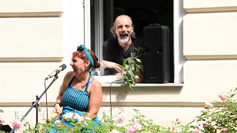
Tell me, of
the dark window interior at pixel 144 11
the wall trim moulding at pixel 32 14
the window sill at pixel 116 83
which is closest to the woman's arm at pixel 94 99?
the window sill at pixel 116 83

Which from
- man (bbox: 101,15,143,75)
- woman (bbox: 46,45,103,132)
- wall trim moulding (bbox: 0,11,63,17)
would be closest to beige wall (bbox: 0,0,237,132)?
wall trim moulding (bbox: 0,11,63,17)

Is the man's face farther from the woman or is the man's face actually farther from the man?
the woman

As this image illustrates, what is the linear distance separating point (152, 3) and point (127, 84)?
11.6ft

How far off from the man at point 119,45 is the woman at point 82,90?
63 cm

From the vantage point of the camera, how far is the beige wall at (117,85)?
344 cm

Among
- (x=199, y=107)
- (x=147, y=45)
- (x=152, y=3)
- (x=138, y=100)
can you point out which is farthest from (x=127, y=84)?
(x=152, y=3)

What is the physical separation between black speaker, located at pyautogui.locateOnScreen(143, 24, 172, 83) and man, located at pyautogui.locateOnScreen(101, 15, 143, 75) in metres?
0.34

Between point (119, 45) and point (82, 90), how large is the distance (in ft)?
3.36

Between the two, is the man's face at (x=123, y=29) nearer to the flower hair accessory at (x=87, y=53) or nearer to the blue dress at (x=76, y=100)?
the flower hair accessory at (x=87, y=53)

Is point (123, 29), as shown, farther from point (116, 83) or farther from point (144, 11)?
point (144, 11)

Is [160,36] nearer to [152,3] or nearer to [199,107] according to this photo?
[199,107]

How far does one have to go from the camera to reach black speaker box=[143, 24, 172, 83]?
11.3 feet

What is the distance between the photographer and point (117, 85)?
357 cm

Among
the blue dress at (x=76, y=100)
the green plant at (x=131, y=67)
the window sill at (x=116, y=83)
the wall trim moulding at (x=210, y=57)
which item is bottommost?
the blue dress at (x=76, y=100)
